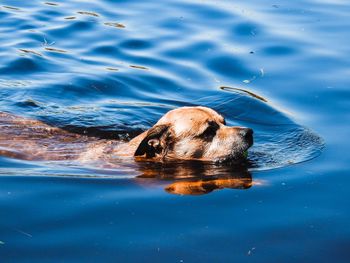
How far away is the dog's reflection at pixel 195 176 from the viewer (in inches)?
292

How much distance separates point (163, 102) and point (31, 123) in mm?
2277

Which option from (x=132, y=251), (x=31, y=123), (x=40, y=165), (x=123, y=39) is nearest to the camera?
(x=132, y=251)

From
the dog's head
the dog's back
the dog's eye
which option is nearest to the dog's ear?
the dog's head

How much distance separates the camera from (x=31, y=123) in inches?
408

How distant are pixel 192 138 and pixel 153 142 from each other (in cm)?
51

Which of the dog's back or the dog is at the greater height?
the dog

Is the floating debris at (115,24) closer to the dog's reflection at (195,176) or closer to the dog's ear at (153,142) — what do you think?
the dog's ear at (153,142)

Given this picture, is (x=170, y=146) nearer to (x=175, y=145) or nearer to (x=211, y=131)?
(x=175, y=145)

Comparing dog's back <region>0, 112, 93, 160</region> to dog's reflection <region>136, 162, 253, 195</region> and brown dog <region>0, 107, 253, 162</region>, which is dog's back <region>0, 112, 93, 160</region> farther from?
dog's reflection <region>136, 162, 253, 195</region>

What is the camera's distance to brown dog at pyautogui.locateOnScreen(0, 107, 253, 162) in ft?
28.5

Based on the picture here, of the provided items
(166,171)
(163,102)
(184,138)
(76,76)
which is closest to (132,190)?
(166,171)

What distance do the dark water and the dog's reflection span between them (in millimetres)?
36

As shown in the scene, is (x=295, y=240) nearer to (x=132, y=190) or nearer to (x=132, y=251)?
(x=132, y=251)

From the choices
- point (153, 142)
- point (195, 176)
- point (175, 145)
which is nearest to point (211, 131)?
point (175, 145)
